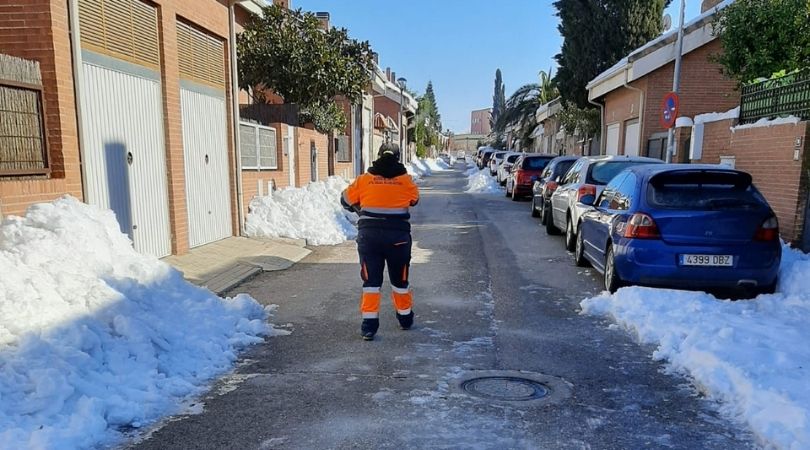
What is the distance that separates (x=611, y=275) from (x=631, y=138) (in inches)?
599

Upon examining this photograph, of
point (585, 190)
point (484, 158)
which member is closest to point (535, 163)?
point (585, 190)

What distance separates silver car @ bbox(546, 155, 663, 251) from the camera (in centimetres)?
1024

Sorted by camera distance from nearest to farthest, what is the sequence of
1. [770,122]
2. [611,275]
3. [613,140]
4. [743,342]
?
1. [743,342]
2. [611,275]
3. [770,122]
4. [613,140]

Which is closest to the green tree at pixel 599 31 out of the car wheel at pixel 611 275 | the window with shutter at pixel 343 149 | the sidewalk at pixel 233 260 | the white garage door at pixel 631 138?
the white garage door at pixel 631 138

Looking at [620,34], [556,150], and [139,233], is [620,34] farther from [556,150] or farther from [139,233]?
[139,233]

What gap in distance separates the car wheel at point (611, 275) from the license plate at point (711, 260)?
0.80 m

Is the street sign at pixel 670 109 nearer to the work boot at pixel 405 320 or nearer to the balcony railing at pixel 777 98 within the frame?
the balcony railing at pixel 777 98

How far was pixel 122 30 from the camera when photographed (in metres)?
7.67

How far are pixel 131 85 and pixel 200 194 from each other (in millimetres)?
2454

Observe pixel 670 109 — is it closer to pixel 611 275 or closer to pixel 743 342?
pixel 611 275

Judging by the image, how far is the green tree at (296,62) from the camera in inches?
582

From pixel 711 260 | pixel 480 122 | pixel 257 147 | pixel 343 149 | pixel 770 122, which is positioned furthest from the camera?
pixel 480 122

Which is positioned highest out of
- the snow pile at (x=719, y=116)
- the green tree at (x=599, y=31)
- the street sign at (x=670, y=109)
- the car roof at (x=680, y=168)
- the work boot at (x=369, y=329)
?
the green tree at (x=599, y=31)

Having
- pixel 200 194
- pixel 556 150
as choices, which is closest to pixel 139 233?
pixel 200 194
